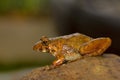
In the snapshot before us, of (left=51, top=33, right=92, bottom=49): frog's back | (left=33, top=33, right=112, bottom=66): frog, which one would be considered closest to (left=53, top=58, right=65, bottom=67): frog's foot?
(left=33, top=33, right=112, bottom=66): frog

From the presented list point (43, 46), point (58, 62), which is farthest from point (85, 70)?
point (43, 46)

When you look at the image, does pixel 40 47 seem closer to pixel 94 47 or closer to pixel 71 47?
pixel 71 47

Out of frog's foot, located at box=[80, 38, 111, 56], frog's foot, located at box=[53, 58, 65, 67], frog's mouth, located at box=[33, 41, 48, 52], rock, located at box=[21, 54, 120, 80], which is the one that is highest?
frog's mouth, located at box=[33, 41, 48, 52]

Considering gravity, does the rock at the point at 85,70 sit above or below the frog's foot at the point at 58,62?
below

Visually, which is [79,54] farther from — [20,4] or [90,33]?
[20,4]

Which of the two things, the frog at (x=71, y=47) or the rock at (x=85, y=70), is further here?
the frog at (x=71, y=47)

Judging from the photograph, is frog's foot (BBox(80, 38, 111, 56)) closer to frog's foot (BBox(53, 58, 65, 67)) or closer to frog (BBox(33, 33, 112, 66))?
frog (BBox(33, 33, 112, 66))

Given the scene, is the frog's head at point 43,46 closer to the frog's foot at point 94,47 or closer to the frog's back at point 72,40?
the frog's back at point 72,40

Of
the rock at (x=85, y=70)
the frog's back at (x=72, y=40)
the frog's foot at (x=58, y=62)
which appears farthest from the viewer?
the frog's back at (x=72, y=40)

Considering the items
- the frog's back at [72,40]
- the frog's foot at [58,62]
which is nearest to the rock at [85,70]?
the frog's foot at [58,62]
